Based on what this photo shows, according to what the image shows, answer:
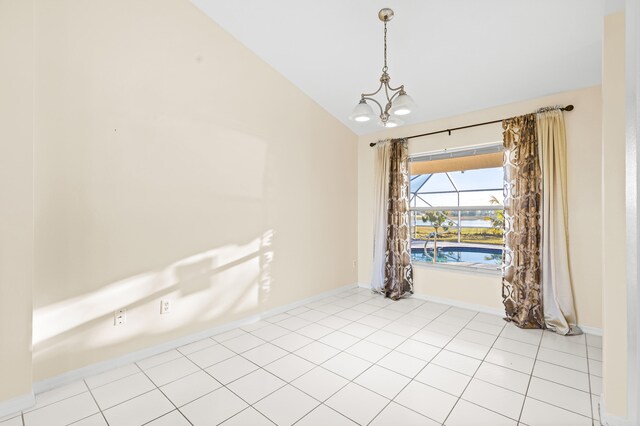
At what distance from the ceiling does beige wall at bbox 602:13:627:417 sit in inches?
36.3

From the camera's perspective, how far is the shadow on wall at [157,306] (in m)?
2.29

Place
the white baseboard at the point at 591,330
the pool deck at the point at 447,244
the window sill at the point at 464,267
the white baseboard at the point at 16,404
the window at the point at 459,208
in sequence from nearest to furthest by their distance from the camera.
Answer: the white baseboard at the point at 16,404
the white baseboard at the point at 591,330
the window sill at the point at 464,267
the window at the point at 459,208
the pool deck at the point at 447,244

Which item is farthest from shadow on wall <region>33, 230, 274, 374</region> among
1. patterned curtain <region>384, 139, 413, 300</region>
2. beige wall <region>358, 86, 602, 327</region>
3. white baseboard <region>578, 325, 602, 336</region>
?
white baseboard <region>578, 325, 602, 336</region>

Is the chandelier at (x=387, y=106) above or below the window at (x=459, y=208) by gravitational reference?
above

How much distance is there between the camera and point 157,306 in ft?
9.12

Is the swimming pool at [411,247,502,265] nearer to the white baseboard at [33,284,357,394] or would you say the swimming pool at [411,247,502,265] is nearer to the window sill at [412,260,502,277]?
the window sill at [412,260,502,277]

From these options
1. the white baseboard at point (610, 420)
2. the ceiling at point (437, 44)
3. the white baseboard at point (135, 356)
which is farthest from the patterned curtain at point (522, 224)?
the white baseboard at point (135, 356)

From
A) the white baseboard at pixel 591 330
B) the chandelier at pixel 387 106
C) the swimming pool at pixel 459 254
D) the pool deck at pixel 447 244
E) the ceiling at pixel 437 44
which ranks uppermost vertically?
the ceiling at pixel 437 44

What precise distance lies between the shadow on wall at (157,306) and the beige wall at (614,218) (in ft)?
10.1

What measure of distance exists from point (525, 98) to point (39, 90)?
473 centimetres

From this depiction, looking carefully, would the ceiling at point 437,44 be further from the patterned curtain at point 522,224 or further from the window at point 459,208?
the window at point 459,208

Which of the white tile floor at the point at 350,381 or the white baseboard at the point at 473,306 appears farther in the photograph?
the white baseboard at the point at 473,306

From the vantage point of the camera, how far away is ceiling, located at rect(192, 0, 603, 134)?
103 inches

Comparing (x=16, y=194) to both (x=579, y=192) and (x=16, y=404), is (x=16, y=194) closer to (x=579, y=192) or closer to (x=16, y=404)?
(x=16, y=404)
